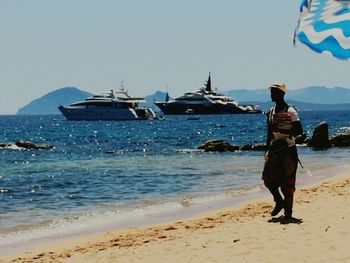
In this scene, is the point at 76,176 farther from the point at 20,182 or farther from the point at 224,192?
the point at 224,192

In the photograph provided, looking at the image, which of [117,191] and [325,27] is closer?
[325,27]

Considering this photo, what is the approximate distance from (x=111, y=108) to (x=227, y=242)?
368 ft

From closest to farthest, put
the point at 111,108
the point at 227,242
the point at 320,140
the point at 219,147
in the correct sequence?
the point at 227,242 < the point at 219,147 < the point at 320,140 < the point at 111,108

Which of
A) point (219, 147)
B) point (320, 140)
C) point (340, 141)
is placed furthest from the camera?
point (340, 141)

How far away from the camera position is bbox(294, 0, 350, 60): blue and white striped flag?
3.07 m

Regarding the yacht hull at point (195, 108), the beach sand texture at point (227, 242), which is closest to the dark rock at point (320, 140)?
the beach sand texture at point (227, 242)

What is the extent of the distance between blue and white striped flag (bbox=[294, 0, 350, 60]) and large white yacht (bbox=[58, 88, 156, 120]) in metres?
116

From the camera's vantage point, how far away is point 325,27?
3.26 m

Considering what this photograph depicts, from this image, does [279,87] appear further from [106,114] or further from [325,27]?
[106,114]

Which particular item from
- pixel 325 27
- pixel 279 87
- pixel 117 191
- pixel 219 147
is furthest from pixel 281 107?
pixel 219 147

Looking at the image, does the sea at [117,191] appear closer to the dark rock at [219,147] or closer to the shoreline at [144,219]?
the shoreline at [144,219]

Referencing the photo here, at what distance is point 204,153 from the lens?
37312mm

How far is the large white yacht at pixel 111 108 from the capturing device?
11931cm

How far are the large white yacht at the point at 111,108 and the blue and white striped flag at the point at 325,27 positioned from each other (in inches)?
4567
